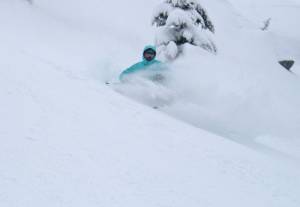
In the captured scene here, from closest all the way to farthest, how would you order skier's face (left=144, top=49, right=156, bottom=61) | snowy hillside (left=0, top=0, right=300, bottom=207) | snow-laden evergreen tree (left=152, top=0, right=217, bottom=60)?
1. snowy hillside (left=0, top=0, right=300, bottom=207)
2. skier's face (left=144, top=49, right=156, bottom=61)
3. snow-laden evergreen tree (left=152, top=0, right=217, bottom=60)

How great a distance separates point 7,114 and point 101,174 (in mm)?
1526

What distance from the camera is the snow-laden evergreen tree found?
12180 mm

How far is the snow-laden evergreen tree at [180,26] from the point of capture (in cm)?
1218

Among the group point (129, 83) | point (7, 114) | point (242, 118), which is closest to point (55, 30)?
point (129, 83)

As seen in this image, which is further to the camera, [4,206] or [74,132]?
[74,132]

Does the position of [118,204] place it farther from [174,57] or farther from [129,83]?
[174,57]

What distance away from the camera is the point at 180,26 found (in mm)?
12492

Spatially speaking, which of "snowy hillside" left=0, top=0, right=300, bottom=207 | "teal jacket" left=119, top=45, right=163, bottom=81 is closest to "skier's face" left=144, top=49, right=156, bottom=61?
"teal jacket" left=119, top=45, right=163, bottom=81

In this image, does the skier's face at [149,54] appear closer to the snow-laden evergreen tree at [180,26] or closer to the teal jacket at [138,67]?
the teal jacket at [138,67]

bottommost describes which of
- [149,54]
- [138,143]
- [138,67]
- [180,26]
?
[138,143]

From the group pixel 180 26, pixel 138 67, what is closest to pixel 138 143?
pixel 138 67

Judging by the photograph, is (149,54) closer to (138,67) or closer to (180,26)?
(138,67)

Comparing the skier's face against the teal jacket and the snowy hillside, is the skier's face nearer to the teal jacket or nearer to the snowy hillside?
the teal jacket

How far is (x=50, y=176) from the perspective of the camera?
3.59 metres
